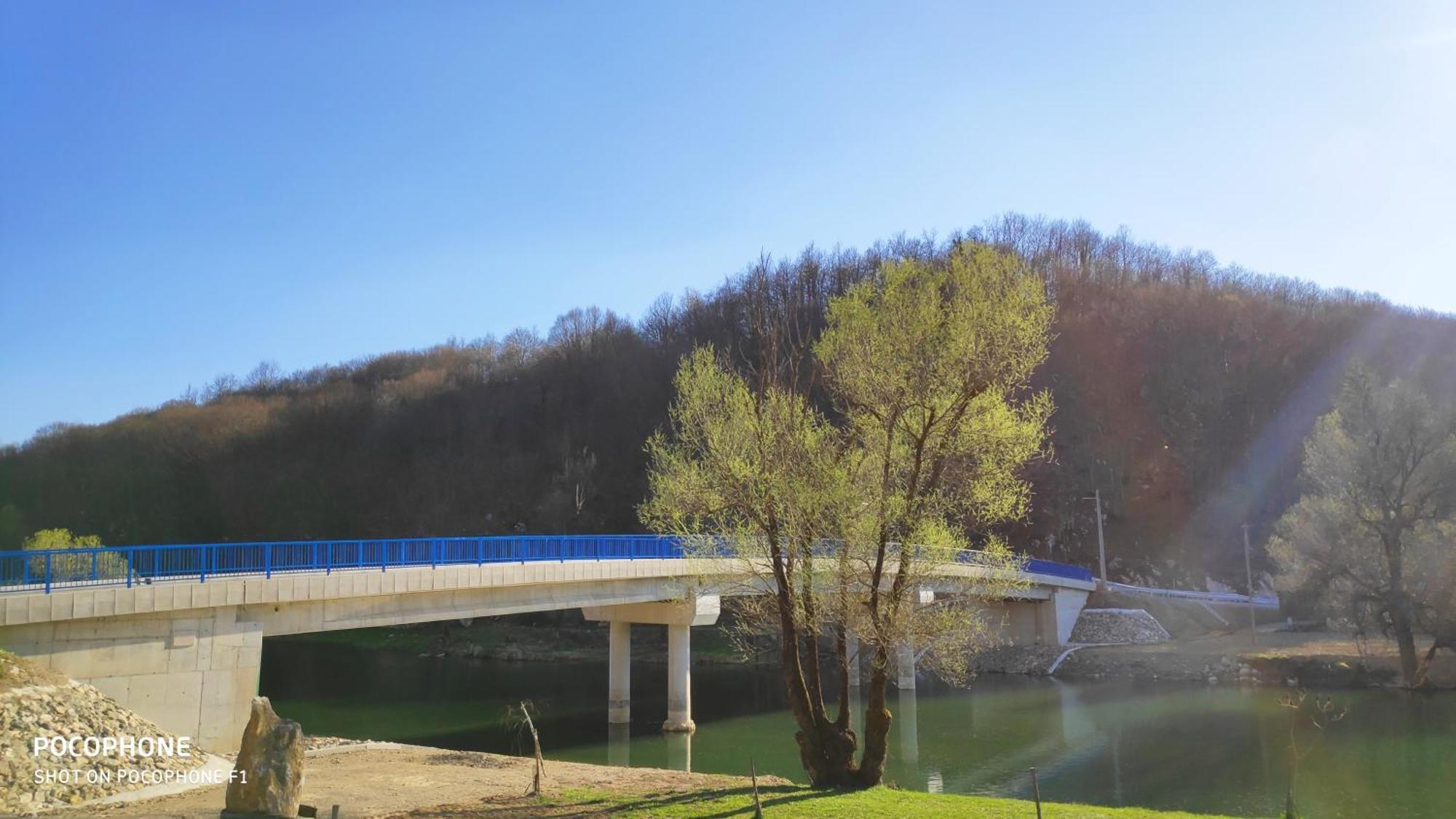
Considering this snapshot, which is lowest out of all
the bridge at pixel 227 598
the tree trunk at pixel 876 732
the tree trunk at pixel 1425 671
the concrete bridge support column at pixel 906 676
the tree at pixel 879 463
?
the concrete bridge support column at pixel 906 676

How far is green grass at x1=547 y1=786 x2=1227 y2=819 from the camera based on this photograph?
1345 cm

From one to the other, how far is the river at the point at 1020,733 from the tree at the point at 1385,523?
3.50m

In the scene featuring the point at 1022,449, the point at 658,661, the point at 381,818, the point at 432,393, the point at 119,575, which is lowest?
the point at 658,661

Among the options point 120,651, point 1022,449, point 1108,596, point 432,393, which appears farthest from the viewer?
point 432,393

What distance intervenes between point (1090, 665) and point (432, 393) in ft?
215

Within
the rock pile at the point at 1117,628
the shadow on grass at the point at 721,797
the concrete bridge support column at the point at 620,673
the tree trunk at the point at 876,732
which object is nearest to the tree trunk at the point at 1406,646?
the rock pile at the point at 1117,628

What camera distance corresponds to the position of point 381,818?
1320cm

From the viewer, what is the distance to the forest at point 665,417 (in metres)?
69.9

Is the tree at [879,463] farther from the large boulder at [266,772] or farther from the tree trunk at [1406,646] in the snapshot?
the tree trunk at [1406,646]

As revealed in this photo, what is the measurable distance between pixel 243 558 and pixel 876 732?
1391 centimetres

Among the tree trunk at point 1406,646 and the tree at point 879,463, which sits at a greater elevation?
the tree at point 879,463

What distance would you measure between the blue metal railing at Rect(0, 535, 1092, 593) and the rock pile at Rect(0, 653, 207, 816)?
2374 millimetres

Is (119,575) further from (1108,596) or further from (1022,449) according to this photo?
(1108,596)

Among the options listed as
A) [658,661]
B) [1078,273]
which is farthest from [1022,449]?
[1078,273]
